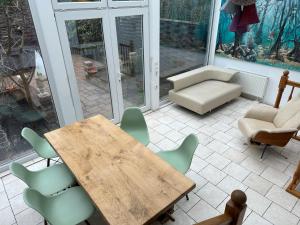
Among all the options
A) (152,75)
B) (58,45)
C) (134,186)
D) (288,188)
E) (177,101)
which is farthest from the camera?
(177,101)

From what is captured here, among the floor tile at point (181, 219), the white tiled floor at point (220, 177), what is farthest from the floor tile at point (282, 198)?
the floor tile at point (181, 219)

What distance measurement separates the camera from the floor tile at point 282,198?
92.7 inches

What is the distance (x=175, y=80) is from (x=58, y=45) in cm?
229

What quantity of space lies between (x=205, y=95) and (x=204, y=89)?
0.33 metres

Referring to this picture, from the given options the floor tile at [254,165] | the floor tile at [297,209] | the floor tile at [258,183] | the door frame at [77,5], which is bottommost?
the floor tile at [297,209]

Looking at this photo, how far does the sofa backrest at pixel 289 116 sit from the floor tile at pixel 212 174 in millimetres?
Answer: 1142

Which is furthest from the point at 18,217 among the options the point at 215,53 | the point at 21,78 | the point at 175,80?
the point at 215,53

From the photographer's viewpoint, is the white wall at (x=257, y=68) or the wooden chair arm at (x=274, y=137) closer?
the wooden chair arm at (x=274, y=137)

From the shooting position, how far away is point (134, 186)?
5.58 feet

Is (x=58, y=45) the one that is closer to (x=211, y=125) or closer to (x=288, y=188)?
(x=211, y=125)

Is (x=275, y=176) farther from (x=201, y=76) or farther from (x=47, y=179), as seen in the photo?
(x=47, y=179)

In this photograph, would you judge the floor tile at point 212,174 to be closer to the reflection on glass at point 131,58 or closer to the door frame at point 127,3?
the reflection on glass at point 131,58

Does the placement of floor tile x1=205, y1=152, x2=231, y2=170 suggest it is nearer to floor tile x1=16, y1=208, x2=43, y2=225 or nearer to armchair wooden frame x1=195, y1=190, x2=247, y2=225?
armchair wooden frame x1=195, y1=190, x2=247, y2=225

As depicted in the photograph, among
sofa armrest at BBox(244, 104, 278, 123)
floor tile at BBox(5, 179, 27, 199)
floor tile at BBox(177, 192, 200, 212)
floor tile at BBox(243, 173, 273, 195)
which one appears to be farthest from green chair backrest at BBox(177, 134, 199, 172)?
floor tile at BBox(5, 179, 27, 199)
